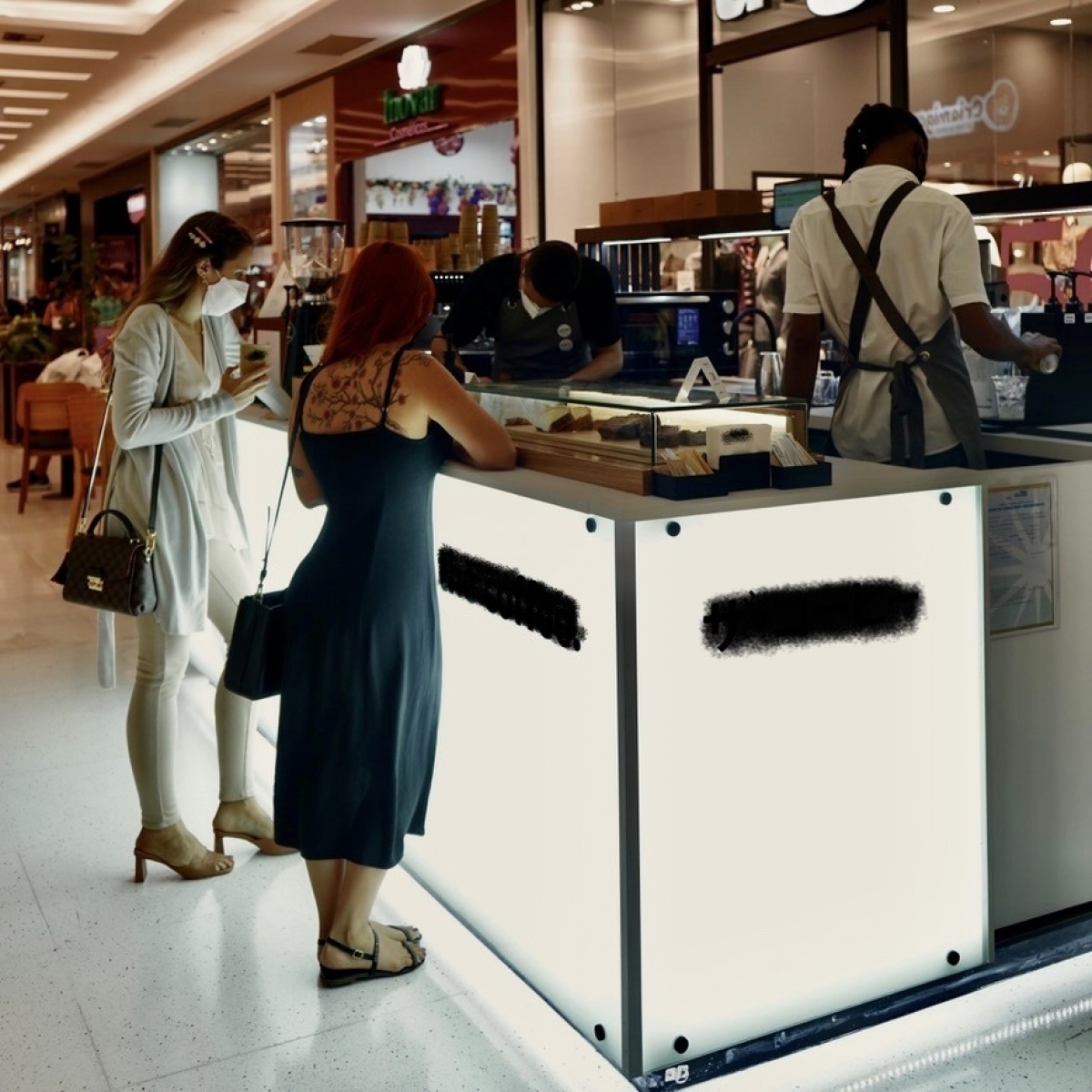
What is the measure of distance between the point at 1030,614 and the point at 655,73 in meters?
6.31

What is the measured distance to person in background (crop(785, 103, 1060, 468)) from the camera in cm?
328

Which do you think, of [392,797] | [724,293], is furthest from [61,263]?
[392,797]

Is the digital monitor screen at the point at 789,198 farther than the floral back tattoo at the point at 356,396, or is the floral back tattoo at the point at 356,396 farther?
the digital monitor screen at the point at 789,198

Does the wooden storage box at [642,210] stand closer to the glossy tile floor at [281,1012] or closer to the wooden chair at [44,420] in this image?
the glossy tile floor at [281,1012]

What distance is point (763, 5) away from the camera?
745 cm

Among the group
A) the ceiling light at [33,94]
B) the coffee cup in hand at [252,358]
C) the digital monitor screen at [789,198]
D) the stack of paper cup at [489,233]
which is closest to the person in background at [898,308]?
the digital monitor screen at [789,198]

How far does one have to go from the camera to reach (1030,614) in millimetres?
2830

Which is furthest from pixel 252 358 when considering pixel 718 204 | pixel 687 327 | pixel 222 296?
pixel 718 204

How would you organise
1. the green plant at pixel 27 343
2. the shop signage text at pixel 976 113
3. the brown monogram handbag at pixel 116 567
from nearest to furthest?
the brown monogram handbag at pixel 116 567
the shop signage text at pixel 976 113
the green plant at pixel 27 343

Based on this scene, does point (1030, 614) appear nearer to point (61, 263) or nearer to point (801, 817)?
point (801, 817)

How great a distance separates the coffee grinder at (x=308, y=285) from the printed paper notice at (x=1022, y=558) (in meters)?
2.09

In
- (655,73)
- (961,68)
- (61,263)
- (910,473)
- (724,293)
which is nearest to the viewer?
(910,473)

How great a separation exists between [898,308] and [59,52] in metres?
10.6

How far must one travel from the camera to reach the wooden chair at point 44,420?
9.68 m
